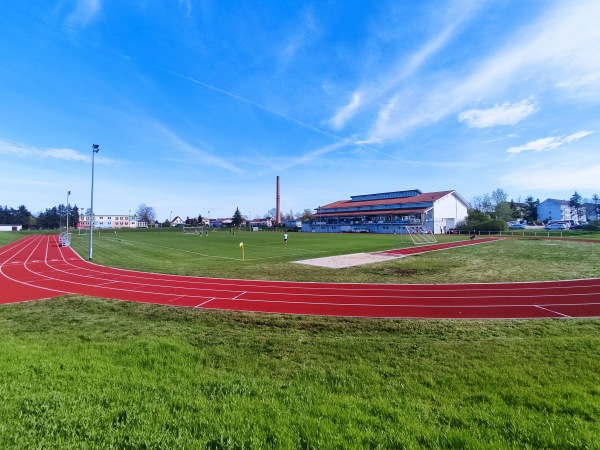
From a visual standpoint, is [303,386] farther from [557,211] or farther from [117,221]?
[117,221]

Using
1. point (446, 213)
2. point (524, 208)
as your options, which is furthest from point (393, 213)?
point (524, 208)

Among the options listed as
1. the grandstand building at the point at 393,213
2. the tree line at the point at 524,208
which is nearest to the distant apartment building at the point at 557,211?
the tree line at the point at 524,208

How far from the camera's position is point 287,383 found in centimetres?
479

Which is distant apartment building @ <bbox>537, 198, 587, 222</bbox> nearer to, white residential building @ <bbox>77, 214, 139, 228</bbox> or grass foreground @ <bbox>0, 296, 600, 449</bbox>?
grass foreground @ <bbox>0, 296, 600, 449</bbox>

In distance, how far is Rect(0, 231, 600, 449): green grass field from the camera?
3.23m

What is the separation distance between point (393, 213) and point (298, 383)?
246 ft

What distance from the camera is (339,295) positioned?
12203 millimetres

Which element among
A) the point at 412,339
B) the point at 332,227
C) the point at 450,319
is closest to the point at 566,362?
the point at 412,339

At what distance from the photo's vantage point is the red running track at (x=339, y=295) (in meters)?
9.87

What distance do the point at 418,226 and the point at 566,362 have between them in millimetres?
65049

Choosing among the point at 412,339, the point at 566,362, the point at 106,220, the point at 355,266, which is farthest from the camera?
the point at 106,220

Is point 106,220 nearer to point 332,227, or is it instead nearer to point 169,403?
point 332,227

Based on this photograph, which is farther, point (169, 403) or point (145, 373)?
point (145, 373)

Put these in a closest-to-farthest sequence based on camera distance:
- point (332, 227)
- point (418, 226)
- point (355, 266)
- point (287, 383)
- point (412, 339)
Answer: point (287, 383) < point (412, 339) < point (355, 266) < point (418, 226) < point (332, 227)
